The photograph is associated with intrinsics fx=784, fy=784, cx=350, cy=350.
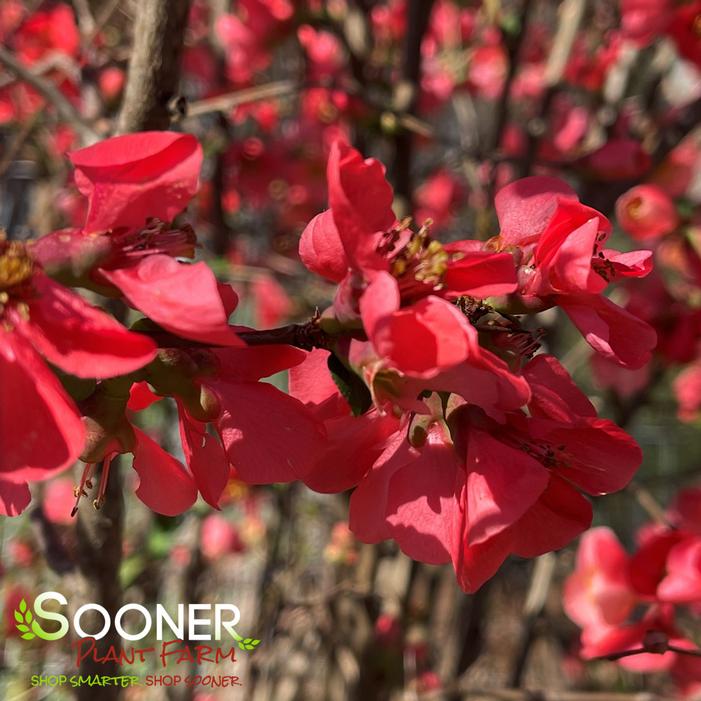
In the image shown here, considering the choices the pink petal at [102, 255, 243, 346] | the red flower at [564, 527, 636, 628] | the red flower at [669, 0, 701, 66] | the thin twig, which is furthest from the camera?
the red flower at [669, 0, 701, 66]

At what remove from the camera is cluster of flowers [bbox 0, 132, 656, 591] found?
367 mm

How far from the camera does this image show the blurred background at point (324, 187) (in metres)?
1.07

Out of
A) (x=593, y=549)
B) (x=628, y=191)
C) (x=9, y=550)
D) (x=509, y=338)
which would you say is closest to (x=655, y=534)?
(x=593, y=549)

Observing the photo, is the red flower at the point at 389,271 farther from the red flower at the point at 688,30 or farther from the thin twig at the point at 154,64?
the red flower at the point at 688,30

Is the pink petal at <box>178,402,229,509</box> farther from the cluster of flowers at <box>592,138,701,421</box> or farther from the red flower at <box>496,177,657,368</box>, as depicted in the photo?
the cluster of flowers at <box>592,138,701,421</box>

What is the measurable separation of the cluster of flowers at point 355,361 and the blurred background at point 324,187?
0.85 ft

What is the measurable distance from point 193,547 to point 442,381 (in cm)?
122

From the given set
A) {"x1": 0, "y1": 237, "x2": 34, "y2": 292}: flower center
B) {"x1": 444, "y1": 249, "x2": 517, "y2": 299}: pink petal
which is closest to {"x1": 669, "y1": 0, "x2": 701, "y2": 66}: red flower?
{"x1": 444, "y1": 249, "x2": 517, "y2": 299}: pink petal

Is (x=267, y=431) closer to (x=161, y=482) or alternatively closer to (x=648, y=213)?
(x=161, y=482)

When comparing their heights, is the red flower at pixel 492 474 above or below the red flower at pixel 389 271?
below

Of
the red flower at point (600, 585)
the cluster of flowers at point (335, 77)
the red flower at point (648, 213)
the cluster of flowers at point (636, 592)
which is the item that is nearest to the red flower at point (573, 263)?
the cluster of flowers at point (636, 592)

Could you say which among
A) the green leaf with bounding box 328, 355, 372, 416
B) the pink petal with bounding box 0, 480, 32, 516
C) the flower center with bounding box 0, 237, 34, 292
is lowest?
the pink petal with bounding box 0, 480, 32, 516

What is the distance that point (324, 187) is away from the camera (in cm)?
187

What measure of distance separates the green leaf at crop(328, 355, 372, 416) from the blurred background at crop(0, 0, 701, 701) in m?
0.31
